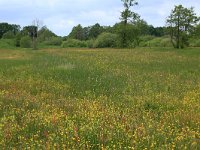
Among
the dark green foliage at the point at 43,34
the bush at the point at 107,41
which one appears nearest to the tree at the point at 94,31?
the dark green foliage at the point at 43,34

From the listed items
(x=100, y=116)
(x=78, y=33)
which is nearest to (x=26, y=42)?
(x=78, y=33)

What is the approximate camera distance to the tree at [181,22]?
62.1 m

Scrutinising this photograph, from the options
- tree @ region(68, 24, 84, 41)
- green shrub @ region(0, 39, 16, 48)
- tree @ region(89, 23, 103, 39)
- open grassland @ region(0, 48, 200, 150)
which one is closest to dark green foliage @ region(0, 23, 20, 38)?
tree @ region(68, 24, 84, 41)

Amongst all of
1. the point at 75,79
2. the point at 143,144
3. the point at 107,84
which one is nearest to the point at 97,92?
the point at 107,84

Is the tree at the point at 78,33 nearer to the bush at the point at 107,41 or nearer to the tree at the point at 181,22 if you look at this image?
the bush at the point at 107,41

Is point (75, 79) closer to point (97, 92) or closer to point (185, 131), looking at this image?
point (97, 92)

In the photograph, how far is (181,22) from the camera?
204 ft

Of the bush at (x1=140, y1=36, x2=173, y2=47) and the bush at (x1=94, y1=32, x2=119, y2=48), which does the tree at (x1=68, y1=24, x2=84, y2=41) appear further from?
the bush at (x1=94, y1=32, x2=119, y2=48)

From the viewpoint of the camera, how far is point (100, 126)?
8250mm

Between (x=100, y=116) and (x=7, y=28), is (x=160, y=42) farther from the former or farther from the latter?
(x=100, y=116)

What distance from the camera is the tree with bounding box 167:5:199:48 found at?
62.1 metres

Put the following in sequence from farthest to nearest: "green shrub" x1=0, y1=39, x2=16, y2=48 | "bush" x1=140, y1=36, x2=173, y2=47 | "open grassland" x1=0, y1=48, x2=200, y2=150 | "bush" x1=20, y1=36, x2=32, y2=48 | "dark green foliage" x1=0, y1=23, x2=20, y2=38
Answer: "dark green foliage" x1=0, y1=23, x2=20, y2=38 → "bush" x1=20, y1=36, x2=32, y2=48 → "green shrub" x1=0, y1=39, x2=16, y2=48 → "bush" x1=140, y1=36, x2=173, y2=47 → "open grassland" x1=0, y1=48, x2=200, y2=150

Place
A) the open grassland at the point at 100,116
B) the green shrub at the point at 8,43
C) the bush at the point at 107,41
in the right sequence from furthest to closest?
the green shrub at the point at 8,43
the bush at the point at 107,41
the open grassland at the point at 100,116

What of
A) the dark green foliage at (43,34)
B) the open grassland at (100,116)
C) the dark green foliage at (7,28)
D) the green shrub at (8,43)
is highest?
the dark green foliage at (7,28)
